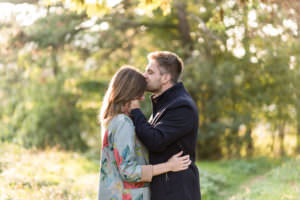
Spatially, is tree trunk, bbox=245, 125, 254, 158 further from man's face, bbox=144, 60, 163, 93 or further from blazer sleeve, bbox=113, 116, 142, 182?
blazer sleeve, bbox=113, 116, 142, 182

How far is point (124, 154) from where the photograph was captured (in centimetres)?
322

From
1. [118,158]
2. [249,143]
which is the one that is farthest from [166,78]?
[249,143]

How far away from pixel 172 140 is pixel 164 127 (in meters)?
0.14

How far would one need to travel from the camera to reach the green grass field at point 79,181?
6023mm

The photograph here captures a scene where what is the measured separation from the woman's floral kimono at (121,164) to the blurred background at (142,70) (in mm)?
7391

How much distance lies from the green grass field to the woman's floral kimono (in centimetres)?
248

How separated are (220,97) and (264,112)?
2203 mm

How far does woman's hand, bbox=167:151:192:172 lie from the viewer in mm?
3430

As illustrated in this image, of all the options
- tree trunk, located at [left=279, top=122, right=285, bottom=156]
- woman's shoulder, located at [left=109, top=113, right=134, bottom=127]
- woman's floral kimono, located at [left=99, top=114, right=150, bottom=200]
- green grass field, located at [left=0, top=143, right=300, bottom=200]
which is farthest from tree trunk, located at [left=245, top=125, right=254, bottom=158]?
woman's shoulder, located at [left=109, top=113, right=134, bottom=127]

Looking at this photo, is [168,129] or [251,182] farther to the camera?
[251,182]

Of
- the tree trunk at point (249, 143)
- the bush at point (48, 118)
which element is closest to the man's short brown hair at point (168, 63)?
the bush at point (48, 118)

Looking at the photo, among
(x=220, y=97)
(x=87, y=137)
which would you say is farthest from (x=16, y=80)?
(x=220, y=97)

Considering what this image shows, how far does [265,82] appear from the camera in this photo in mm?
14086

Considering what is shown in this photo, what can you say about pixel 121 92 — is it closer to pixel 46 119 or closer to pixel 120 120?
pixel 120 120
